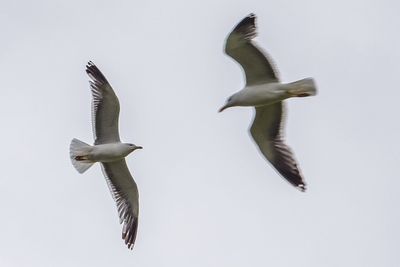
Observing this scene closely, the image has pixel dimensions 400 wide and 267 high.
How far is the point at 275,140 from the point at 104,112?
2.92 meters

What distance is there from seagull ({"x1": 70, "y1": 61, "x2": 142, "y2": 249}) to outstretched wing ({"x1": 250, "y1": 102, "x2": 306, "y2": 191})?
201 cm

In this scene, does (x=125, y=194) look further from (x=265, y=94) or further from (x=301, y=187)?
(x=265, y=94)

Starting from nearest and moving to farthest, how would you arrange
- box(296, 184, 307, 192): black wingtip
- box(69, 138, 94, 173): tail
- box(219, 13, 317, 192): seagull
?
1. box(219, 13, 317, 192): seagull
2. box(296, 184, 307, 192): black wingtip
3. box(69, 138, 94, 173): tail

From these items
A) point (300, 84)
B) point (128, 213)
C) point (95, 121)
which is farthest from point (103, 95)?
point (300, 84)

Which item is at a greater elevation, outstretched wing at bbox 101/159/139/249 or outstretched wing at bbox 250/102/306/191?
outstretched wing at bbox 250/102/306/191

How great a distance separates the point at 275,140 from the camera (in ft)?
70.7

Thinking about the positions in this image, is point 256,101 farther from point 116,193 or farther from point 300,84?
point 116,193

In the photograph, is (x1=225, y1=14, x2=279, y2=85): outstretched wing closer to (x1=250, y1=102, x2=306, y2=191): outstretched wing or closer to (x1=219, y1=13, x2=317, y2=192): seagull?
(x1=219, y1=13, x2=317, y2=192): seagull

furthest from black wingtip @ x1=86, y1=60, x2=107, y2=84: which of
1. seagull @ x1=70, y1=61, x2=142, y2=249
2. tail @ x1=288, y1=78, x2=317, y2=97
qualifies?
tail @ x1=288, y1=78, x2=317, y2=97

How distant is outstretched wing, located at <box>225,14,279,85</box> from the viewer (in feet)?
66.8

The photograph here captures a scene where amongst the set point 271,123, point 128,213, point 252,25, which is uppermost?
point 252,25

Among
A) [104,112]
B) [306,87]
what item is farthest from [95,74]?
[306,87]

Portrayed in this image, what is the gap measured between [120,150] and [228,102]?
1.98 metres

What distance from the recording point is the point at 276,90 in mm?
20453
